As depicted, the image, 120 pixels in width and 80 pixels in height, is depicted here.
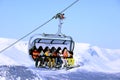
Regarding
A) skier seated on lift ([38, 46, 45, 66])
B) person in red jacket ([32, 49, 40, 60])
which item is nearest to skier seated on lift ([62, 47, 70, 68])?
skier seated on lift ([38, 46, 45, 66])

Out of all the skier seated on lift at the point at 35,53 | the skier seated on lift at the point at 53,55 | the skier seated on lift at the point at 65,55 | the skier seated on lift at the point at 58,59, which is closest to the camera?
the skier seated on lift at the point at 58,59

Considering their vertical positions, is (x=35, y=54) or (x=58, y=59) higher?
(x=35, y=54)

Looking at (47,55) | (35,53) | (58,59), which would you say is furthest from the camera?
(47,55)

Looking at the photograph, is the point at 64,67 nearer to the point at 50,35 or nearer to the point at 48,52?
the point at 48,52

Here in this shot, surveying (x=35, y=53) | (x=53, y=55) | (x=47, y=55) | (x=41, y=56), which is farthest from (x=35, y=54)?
(x=53, y=55)

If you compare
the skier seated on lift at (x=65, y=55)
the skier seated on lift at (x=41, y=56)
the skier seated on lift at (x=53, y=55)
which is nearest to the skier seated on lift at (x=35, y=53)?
the skier seated on lift at (x=41, y=56)

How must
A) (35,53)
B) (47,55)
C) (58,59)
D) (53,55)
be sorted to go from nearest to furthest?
(35,53) → (58,59) → (53,55) → (47,55)

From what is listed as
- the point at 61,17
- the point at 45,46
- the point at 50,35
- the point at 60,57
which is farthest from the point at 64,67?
the point at 61,17

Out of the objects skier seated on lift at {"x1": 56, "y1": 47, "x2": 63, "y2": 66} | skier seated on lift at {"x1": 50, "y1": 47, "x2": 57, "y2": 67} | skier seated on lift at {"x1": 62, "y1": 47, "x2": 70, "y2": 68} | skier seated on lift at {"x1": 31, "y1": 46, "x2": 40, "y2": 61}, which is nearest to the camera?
skier seated on lift at {"x1": 56, "y1": 47, "x2": 63, "y2": 66}

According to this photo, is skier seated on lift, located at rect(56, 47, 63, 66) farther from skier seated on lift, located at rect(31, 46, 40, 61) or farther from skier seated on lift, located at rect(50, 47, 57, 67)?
skier seated on lift, located at rect(31, 46, 40, 61)

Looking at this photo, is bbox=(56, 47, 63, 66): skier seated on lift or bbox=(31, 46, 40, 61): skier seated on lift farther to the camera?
bbox=(31, 46, 40, 61): skier seated on lift

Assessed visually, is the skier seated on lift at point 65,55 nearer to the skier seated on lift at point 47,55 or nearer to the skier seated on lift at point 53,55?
the skier seated on lift at point 53,55

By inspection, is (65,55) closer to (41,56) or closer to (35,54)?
(41,56)

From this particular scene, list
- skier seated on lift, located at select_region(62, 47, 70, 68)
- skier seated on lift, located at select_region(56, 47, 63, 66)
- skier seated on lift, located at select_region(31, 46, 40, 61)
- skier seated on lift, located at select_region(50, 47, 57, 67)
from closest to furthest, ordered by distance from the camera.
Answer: skier seated on lift, located at select_region(56, 47, 63, 66), skier seated on lift, located at select_region(50, 47, 57, 67), skier seated on lift, located at select_region(31, 46, 40, 61), skier seated on lift, located at select_region(62, 47, 70, 68)
